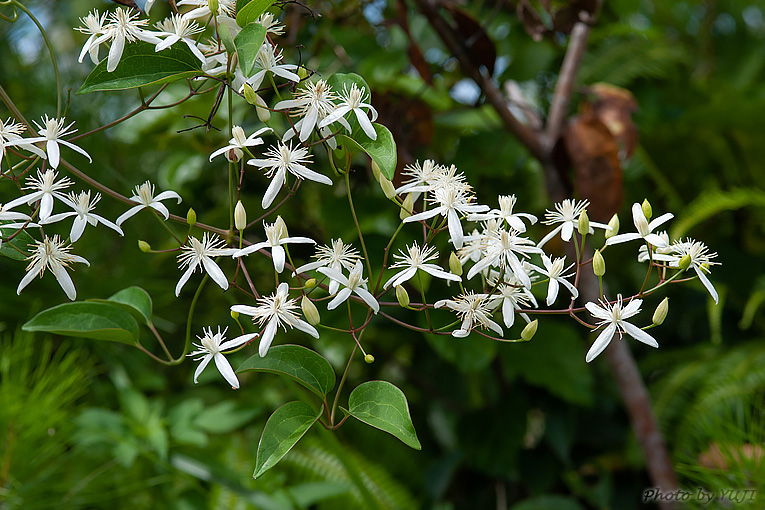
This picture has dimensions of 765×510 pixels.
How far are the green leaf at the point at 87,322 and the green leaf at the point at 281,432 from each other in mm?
95

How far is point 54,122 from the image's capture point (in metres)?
0.29

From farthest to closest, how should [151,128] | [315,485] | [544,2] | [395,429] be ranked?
[151,128], [315,485], [544,2], [395,429]

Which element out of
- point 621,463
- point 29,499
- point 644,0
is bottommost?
point 621,463

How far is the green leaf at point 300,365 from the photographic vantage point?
28cm

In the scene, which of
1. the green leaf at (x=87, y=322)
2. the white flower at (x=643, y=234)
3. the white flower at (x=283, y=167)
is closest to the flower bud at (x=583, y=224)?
the white flower at (x=643, y=234)

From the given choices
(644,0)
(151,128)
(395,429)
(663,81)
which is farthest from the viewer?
(644,0)

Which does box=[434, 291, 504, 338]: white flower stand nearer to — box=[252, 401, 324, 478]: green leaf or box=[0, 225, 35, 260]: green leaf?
box=[252, 401, 324, 478]: green leaf

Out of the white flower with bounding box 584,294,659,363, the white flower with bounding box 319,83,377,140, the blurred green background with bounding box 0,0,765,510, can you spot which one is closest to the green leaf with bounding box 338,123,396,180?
the white flower with bounding box 319,83,377,140

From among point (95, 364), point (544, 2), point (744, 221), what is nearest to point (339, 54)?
point (544, 2)

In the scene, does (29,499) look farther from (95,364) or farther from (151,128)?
(151,128)

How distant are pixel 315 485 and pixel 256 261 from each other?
32cm

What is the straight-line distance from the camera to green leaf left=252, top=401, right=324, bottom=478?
254 millimetres

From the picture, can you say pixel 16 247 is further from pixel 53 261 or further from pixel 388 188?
pixel 388 188

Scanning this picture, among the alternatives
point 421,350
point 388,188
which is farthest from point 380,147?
point 421,350
